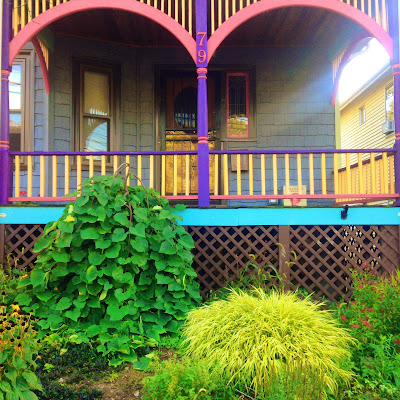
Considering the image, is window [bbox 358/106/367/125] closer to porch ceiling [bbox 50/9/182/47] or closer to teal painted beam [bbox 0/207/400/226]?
porch ceiling [bbox 50/9/182/47]

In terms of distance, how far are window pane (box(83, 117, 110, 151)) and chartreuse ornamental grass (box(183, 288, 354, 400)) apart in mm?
4293

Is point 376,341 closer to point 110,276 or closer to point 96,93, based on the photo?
point 110,276

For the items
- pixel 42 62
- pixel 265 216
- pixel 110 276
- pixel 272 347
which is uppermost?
pixel 42 62

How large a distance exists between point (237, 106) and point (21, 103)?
3684 mm

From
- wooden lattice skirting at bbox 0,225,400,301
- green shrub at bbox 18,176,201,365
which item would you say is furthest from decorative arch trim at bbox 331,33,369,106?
green shrub at bbox 18,176,201,365

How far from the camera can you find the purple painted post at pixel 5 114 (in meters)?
5.61

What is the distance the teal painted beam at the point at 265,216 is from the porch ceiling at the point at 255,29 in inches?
130

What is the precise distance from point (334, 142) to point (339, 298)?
3279mm

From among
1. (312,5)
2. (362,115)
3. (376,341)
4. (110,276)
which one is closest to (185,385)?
(110,276)

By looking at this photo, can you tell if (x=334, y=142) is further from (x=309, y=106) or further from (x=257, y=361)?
(x=257, y=361)

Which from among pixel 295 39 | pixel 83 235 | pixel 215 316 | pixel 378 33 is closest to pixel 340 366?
pixel 215 316

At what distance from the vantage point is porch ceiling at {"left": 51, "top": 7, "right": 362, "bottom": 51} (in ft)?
22.8

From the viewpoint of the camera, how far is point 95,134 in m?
7.58

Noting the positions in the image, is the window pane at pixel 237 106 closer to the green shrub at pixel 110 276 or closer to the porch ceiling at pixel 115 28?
the porch ceiling at pixel 115 28
